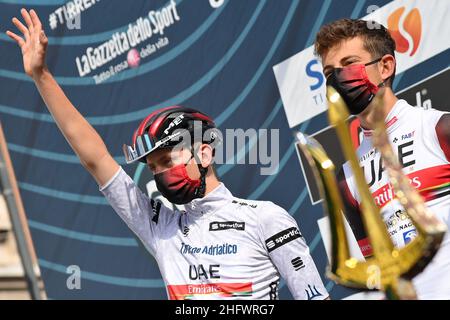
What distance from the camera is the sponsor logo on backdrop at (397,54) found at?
12.7 feet

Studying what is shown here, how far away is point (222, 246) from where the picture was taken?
129 inches

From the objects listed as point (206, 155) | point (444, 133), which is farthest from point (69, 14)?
point (444, 133)

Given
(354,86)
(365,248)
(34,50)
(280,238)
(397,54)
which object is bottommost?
(365,248)

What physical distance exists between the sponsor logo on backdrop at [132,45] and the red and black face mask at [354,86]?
1993 millimetres

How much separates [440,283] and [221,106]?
200 cm

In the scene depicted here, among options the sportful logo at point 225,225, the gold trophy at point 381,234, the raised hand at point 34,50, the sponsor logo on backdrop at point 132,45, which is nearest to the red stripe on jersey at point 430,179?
the sportful logo at point 225,225

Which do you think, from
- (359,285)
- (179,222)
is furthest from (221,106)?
(359,285)

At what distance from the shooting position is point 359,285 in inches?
80.4

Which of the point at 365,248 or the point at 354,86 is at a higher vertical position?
the point at 354,86

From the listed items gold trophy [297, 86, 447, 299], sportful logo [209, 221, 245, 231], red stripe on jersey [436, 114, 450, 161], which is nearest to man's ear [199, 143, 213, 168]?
sportful logo [209, 221, 245, 231]

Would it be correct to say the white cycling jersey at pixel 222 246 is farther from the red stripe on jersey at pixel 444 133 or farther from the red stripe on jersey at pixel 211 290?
the red stripe on jersey at pixel 444 133

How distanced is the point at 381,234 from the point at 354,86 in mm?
1233

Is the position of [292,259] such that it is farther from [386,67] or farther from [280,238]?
[386,67]
